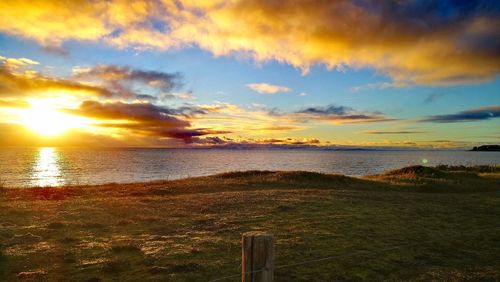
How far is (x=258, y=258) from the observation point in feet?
16.7

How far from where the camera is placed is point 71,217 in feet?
49.7

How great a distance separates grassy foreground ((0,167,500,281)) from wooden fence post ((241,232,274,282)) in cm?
396

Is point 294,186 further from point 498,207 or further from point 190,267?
point 190,267

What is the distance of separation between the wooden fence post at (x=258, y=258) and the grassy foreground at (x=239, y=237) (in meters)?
3.96

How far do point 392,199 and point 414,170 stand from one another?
21630 millimetres

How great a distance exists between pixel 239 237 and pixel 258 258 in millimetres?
7551

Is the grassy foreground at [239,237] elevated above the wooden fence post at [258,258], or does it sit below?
below

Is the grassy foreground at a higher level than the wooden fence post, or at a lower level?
lower

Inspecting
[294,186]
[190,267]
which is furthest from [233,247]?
[294,186]

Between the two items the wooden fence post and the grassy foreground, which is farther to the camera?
the grassy foreground

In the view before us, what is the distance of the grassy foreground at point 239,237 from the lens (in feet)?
30.1

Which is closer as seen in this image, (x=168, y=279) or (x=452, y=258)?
(x=168, y=279)

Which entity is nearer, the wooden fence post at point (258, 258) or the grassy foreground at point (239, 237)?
the wooden fence post at point (258, 258)

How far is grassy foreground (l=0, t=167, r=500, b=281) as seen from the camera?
917 centimetres
